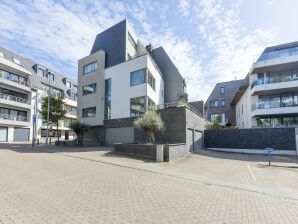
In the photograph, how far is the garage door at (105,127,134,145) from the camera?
24.0 m

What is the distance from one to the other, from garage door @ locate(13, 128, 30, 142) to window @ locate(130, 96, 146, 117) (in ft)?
83.1

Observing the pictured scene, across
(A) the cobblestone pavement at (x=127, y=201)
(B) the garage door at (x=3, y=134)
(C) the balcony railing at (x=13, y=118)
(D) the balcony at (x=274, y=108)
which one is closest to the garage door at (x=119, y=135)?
(A) the cobblestone pavement at (x=127, y=201)

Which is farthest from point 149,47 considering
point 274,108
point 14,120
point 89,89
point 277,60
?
point 14,120

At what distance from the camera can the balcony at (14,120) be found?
1348 inches

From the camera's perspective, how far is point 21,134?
125 feet

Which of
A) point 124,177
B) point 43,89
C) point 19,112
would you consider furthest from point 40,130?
point 124,177

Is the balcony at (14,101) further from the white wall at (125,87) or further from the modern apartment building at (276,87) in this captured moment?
the modern apartment building at (276,87)

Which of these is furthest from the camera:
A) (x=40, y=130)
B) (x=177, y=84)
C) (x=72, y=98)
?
(x=72, y=98)

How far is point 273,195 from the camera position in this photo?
795 centimetres

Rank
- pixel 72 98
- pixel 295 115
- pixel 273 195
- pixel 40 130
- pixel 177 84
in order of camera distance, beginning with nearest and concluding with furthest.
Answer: pixel 273 195 → pixel 295 115 → pixel 177 84 → pixel 40 130 → pixel 72 98

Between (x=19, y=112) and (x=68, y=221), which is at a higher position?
(x=19, y=112)

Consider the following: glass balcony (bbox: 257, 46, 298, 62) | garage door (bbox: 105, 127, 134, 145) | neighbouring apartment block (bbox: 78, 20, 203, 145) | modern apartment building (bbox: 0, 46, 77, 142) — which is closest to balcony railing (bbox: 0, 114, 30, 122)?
modern apartment building (bbox: 0, 46, 77, 142)

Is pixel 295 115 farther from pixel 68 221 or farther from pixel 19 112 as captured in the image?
pixel 19 112

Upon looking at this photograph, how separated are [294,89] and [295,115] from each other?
3.36 m
